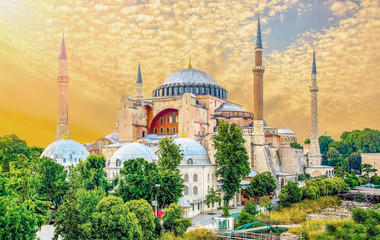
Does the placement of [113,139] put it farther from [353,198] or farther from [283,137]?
[283,137]

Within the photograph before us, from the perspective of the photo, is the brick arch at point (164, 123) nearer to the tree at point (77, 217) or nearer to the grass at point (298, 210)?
the grass at point (298, 210)

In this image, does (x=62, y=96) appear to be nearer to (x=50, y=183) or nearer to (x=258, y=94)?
(x=50, y=183)

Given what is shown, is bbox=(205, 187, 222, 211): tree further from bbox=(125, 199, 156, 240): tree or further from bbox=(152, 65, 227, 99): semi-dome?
bbox=(152, 65, 227, 99): semi-dome

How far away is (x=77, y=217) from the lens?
43.2 ft

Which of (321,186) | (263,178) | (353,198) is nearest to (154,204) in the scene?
(263,178)

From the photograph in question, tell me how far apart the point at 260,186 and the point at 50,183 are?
12092 mm

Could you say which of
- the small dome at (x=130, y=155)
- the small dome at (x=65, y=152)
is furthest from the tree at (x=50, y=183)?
the small dome at (x=65, y=152)

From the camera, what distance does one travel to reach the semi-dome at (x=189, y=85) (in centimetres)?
3462

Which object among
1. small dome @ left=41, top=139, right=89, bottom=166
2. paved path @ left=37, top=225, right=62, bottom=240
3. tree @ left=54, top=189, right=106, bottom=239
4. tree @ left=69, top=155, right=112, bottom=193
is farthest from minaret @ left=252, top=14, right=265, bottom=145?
tree @ left=54, top=189, right=106, bottom=239

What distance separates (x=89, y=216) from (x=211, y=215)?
9.66 meters

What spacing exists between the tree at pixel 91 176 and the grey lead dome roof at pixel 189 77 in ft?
53.2

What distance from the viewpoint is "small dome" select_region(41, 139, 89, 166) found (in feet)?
83.8

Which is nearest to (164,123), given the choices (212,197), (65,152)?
(65,152)

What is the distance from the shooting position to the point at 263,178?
985 inches
